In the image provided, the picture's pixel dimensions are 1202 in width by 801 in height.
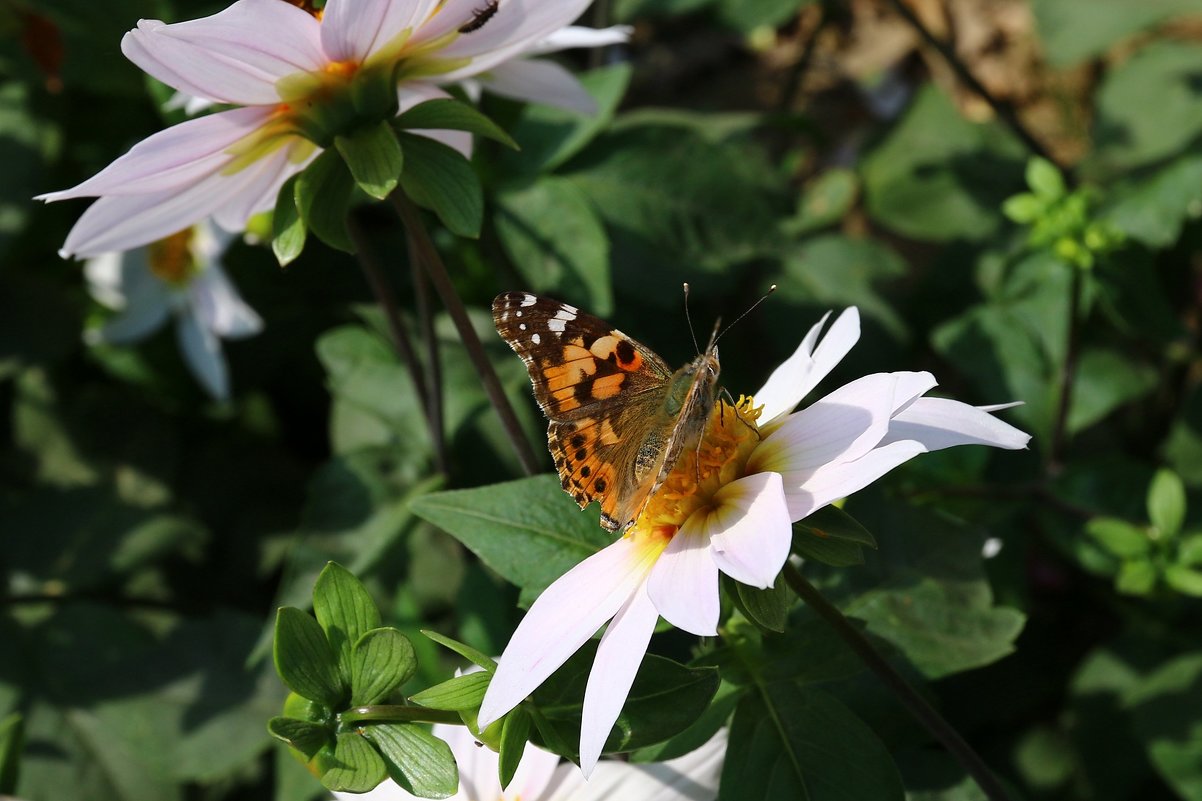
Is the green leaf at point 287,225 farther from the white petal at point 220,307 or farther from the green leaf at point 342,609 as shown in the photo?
the white petal at point 220,307

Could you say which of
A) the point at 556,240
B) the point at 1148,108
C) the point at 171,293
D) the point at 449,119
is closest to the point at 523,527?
the point at 449,119

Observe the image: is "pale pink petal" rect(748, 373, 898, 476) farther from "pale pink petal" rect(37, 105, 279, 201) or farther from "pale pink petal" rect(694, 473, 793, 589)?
"pale pink petal" rect(37, 105, 279, 201)

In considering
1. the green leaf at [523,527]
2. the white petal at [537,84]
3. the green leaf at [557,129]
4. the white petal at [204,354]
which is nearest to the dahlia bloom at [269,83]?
the white petal at [537,84]

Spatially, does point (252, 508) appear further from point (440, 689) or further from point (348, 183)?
point (440, 689)

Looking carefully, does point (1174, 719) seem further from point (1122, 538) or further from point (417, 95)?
point (417, 95)

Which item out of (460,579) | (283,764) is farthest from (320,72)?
(283,764)
